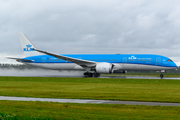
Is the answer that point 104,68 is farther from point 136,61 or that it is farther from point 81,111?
point 81,111


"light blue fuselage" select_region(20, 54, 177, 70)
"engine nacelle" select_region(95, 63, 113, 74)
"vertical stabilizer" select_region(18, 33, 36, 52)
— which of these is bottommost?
"engine nacelle" select_region(95, 63, 113, 74)

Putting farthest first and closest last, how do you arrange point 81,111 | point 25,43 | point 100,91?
point 25,43 → point 100,91 → point 81,111

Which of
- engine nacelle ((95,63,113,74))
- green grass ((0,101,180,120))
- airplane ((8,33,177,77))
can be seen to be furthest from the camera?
airplane ((8,33,177,77))

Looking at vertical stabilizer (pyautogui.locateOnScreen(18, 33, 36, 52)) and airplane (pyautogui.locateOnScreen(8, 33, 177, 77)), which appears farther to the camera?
vertical stabilizer (pyautogui.locateOnScreen(18, 33, 36, 52))

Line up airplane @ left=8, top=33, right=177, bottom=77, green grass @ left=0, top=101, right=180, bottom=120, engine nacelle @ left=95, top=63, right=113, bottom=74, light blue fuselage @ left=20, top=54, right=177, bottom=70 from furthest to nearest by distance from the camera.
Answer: light blue fuselage @ left=20, top=54, right=177, bottom=70 < airplane @ left=8, top=33, right=177, bottom=77 < engine nacelle @ left=95, top=63, right=113, bottom=74 < green grass @ left=0, top=101, right=180, bottom=120

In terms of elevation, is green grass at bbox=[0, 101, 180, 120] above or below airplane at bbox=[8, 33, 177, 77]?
below

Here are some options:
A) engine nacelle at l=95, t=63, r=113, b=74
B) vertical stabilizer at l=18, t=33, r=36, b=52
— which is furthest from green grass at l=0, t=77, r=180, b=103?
vertical stabilizer at l=18, t=33, r=36, b=52

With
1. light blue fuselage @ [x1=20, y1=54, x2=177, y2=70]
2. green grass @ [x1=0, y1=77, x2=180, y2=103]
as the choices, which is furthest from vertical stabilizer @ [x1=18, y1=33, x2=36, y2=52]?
green grass @ [x1=0, y1=77, x2=180, y2=103]

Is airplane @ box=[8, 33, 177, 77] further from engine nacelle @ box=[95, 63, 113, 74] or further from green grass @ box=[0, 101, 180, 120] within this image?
green grass @ box=[0, 101, 180, 120]

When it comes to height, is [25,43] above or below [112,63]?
above

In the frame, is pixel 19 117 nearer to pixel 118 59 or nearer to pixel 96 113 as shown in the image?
pixel 96 113

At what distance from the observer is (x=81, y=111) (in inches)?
511

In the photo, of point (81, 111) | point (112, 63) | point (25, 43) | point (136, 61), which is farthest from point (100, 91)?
point (25, 43)

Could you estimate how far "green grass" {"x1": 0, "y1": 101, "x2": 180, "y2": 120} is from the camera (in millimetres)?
11688
